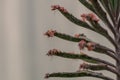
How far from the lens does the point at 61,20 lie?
1348 millimetres

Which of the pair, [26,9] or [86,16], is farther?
[26,9]

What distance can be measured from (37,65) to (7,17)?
276 millimetres

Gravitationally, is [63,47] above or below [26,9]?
below

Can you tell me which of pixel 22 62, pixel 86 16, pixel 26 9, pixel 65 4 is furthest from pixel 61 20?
pixel 86 16

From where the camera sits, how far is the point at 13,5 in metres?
1.31

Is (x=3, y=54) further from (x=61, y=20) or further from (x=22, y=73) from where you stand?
(x=61, y=20)

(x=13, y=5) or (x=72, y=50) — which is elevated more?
(x=13, y=5)

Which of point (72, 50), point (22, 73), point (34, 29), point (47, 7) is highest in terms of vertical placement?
point (47, 7)

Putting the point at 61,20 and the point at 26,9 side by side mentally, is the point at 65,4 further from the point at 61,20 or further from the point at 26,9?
the point at 26,9

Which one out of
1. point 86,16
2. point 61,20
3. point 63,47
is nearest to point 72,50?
point 63,47

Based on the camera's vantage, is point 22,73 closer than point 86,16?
No

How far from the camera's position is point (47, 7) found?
133 cm

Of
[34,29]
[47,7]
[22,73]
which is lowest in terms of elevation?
[22,73]

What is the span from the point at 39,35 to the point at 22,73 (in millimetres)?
203
